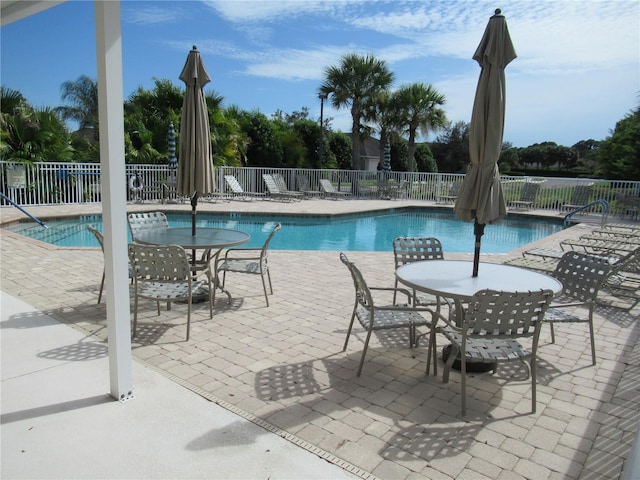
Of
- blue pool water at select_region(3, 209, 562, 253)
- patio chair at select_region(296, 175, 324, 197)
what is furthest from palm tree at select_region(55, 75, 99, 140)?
blue pool water at select_region(3, 209, 562, 253)

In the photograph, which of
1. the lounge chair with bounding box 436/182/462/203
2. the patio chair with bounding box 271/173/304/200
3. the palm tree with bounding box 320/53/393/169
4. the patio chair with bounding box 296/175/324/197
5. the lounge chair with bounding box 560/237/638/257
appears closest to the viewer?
the lounge chair with bounding box 560/237/638/257

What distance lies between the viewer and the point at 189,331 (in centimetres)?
368

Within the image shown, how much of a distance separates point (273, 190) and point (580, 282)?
13.8 metres

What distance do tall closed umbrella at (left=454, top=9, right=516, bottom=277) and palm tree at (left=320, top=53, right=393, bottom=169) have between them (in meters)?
19.6

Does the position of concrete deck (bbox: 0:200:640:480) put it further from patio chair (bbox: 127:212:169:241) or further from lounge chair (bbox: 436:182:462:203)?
lounge chair (bbox: 436:182:462:203)

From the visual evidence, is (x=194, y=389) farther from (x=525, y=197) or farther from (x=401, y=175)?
(x=401, y=175)

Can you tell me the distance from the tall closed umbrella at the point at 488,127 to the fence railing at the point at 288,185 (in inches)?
380

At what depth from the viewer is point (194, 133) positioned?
460 centimetres

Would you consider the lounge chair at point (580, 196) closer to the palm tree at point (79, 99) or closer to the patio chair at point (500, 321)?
the patio chair at point (500, 321)

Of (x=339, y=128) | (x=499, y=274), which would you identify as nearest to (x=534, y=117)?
(x=499, y=274)

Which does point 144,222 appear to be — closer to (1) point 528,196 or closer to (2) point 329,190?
(2) point 329,190

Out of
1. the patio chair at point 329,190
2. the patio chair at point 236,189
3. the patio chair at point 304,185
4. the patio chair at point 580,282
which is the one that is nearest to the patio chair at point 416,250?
the patio chair at point 580,282

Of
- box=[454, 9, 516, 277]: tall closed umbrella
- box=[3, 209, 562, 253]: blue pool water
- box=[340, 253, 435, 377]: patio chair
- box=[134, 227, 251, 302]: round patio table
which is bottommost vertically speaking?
box=[3, 209, 562, 253]: blue pool water

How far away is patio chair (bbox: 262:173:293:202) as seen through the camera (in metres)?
16.6
